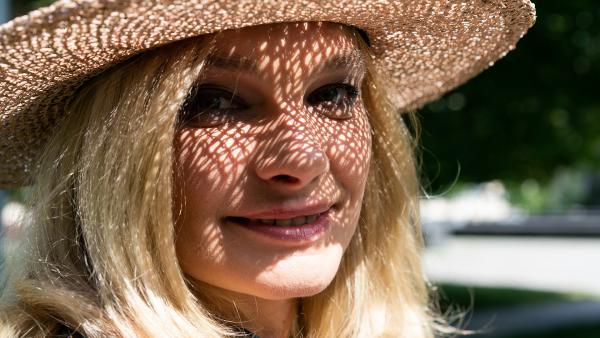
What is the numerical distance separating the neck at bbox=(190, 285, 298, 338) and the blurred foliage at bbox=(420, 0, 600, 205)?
3181mm

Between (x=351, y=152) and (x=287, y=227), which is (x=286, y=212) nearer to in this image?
(x=287, y=227)

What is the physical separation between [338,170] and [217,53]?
357 mm

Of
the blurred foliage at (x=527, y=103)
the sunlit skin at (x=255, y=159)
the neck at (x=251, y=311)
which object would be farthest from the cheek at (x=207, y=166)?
the blurred foliage at (x=527, y=103)

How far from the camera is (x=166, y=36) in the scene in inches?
54.4

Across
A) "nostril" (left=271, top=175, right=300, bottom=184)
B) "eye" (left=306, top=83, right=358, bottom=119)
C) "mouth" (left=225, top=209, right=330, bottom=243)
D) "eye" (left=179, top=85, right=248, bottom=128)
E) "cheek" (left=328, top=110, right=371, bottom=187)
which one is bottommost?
"mouth" (left=225, top=209, right=330, bottom=243)

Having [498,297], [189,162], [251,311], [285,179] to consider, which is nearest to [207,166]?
[189,162]

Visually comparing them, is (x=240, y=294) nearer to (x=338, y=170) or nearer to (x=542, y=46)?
(x=338, y=170)

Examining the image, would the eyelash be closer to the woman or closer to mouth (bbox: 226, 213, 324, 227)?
the woman

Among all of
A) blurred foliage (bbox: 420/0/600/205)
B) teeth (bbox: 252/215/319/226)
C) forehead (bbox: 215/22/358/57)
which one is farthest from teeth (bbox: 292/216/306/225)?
blurred foliage (bbox: 420/0/600/205)

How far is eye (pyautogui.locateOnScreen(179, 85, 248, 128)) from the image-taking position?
58.3 inches

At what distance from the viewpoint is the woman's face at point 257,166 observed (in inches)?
57.1

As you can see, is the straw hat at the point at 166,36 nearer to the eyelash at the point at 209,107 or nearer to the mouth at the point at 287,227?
the eyelash at the point at 209,107

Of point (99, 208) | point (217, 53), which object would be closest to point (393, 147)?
point (217, 53)

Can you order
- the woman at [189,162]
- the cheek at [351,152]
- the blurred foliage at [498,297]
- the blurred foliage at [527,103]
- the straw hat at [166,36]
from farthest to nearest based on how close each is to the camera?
the blurred foliage at [498,297], the blurred foliage at [527,103], the cheek at [351,152], the woman at [189,162], the straw hat at [166,36]
